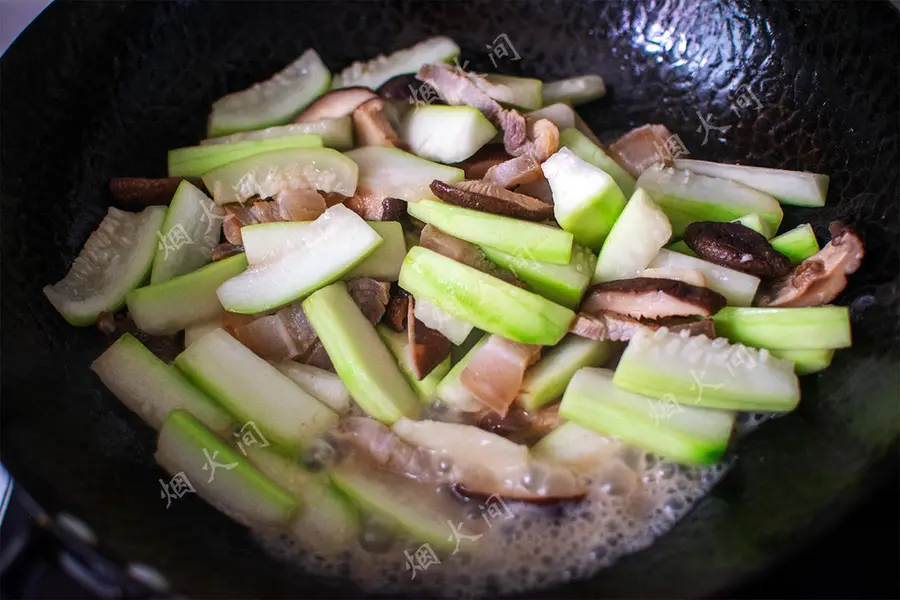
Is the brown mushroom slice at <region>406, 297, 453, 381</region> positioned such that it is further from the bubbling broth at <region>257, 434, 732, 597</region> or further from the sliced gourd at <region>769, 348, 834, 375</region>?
the sliced gourd at <region>769, 348, 834, 375</region>

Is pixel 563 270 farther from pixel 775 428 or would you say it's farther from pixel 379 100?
pixel 379 100

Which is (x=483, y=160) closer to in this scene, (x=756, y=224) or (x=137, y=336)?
(x=756, y=224)

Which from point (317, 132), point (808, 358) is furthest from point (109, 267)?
→ point (808, 358)

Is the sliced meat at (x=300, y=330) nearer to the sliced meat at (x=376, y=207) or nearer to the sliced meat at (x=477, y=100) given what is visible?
the sliced meat at (x=376, y=207)

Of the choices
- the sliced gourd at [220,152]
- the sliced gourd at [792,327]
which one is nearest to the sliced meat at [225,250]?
the sliced gourd at [220,152]

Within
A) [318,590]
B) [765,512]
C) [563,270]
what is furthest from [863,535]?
[318,590]
